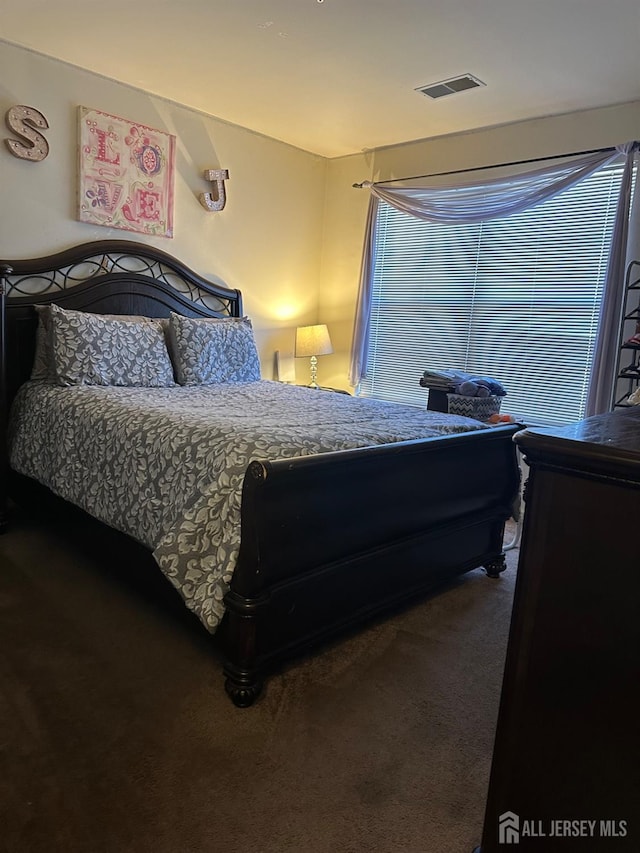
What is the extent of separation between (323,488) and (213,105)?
119 inches

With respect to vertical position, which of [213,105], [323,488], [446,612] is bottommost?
[446,612]

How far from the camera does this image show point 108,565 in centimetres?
246

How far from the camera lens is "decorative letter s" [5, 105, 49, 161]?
3.10 m

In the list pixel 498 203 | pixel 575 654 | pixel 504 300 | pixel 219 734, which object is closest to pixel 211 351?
pixel 504 300

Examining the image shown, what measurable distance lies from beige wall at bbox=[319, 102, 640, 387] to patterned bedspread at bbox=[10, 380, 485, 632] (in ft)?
5.99

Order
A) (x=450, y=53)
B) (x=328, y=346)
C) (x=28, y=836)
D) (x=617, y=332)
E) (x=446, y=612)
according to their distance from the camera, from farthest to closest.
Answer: (x=328, y=346) → (x=617, y=332) → (x=450, y=53) → (x=446, y=612) → (x=28, y=836)

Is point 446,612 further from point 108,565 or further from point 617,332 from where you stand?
point 617,332

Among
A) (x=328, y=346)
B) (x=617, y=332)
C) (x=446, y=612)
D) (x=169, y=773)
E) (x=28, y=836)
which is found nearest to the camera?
(x=28, y=836)

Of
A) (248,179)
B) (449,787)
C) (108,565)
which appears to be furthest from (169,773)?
(248,179)

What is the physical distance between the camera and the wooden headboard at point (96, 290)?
315cm

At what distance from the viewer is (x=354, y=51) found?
114 inches

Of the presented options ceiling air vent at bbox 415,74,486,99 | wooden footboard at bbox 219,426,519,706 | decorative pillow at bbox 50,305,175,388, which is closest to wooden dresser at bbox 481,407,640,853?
wooden footboard at bbox 219,426,519,706

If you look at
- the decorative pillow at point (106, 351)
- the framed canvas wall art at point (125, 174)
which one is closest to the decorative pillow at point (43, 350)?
the decorative pillow at point (106, 351)

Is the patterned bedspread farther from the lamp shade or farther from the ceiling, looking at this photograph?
the ceiling
